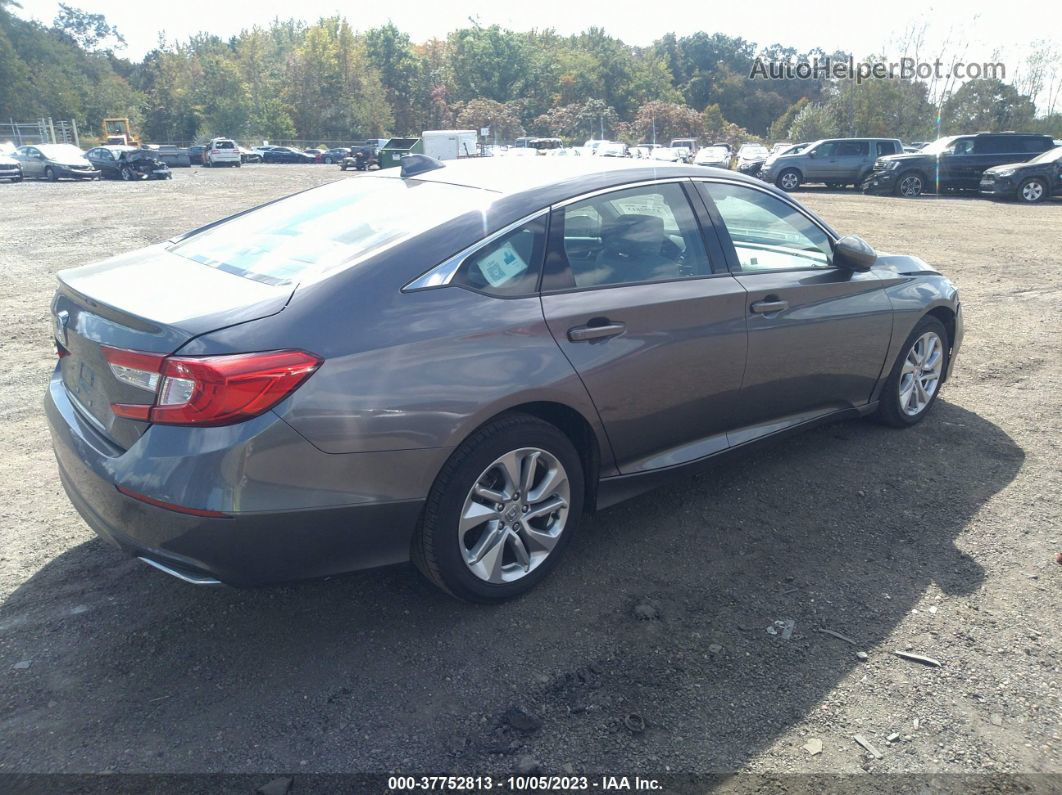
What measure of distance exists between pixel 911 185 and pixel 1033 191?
337 cm

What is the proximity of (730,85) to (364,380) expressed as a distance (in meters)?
110

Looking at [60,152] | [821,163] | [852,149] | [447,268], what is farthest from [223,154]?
[447,268]

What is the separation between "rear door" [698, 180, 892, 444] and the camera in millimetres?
4090

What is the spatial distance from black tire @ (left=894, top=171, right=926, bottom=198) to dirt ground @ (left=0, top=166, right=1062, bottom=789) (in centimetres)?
2226

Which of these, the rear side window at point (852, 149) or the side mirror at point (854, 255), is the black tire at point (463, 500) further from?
the rear side window at point (852, 149)

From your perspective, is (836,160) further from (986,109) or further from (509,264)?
(986,109)

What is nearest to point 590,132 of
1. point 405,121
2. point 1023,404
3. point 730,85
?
point 405,121

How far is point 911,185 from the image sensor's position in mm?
24594

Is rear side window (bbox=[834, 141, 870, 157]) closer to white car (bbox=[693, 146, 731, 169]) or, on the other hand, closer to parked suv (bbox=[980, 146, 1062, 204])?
parked suv (bbox=[980, 146, 1062, 204])

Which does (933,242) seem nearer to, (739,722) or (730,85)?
(739,722)

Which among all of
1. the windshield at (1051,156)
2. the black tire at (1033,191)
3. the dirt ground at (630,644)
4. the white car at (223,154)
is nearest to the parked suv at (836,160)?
the windshield at (1051,156)

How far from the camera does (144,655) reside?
3006 mm

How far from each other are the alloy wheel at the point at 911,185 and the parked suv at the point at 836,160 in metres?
2.18

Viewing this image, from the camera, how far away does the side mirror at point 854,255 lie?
4.46 metres
